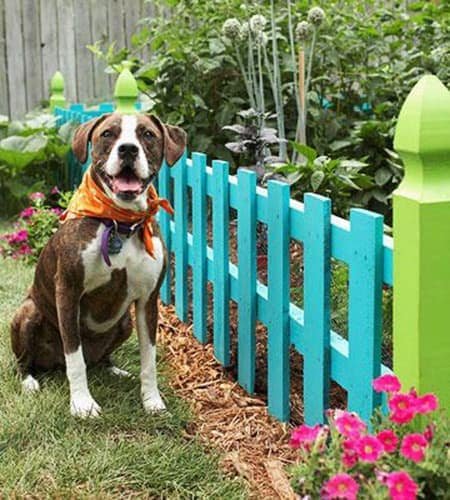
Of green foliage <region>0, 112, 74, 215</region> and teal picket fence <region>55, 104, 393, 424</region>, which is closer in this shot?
teal picket fence <region>55, 104, 393, 424</region>

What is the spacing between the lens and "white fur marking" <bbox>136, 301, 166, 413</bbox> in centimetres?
→ 360

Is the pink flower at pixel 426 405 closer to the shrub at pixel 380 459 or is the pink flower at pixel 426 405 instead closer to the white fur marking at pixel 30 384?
the shrub at pixel 380 459

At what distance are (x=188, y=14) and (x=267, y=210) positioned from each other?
273 cm

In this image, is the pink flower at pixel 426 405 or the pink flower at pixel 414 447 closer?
the pink flower at pixel 414 447

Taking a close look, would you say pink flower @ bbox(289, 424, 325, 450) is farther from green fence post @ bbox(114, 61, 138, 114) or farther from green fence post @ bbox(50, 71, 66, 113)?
green fence post @ bbox(50, 71, 66, 113)

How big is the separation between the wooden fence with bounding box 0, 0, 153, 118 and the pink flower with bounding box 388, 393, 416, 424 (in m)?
8.45

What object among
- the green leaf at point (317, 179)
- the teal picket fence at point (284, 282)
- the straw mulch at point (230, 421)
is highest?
the green leaf at point (317, 179)

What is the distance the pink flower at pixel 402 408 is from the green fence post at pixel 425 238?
15.2 inches

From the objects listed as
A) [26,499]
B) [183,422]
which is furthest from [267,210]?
[26,499]

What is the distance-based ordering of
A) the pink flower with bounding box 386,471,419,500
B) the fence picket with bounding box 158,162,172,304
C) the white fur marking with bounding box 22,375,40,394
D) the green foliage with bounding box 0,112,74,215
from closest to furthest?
the pink flower with bounding box 386,471,419,500, the white fur marking with bounding box 22,375,40,394, the fence picket with bounding box 158,162,172,304, the green foliage with bounding box 0,112,74,215

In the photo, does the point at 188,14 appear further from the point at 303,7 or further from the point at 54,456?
the point at 54,456

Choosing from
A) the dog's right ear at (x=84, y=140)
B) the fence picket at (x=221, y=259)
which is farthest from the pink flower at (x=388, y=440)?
the fence picket at (x=221, y=259)

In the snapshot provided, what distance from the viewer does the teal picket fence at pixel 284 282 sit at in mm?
2895

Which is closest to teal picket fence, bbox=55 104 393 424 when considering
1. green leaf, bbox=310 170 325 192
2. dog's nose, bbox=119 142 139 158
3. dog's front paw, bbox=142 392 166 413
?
green leaf, bbox=310 170 325 192
